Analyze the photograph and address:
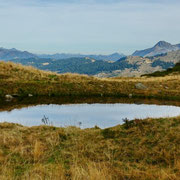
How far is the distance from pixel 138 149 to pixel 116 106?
1786cm

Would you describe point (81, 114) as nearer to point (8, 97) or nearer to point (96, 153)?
point (8, 97)

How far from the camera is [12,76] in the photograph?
134 feet

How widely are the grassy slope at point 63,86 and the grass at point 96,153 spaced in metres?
19.9

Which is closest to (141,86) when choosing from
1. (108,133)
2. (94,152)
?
(108,133)

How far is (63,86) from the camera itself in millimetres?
37719

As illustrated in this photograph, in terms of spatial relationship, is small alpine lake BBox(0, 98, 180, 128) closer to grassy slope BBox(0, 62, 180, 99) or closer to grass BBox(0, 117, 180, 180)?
grass BBox(0, 117, 180, 180)

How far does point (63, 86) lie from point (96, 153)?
27.4m

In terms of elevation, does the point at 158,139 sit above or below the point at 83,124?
above

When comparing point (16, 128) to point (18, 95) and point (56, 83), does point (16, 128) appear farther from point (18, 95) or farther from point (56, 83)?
point (56, 83)

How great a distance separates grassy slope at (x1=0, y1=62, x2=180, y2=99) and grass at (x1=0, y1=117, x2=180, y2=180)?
19906 mm

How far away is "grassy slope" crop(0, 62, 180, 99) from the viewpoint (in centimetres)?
3547

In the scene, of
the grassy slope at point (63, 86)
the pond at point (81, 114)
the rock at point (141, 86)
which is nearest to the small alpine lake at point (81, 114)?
the pond at point (81, 114)

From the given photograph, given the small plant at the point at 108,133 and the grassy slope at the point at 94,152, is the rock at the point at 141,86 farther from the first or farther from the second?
the small plant at the point at 108,133

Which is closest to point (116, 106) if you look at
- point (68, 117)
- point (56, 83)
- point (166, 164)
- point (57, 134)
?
point (68, 117)
